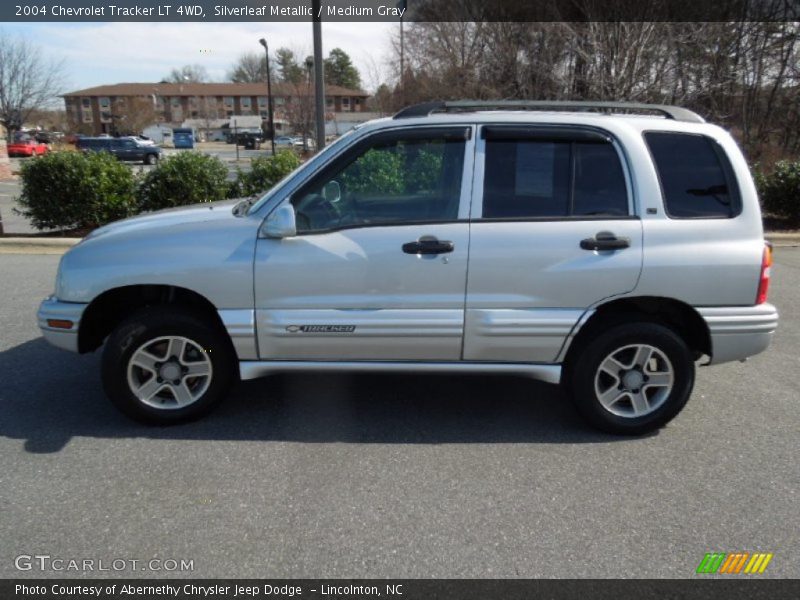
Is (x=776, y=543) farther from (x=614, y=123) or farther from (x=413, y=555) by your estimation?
(x=614, y=123)

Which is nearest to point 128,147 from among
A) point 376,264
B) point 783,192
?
point 783,192

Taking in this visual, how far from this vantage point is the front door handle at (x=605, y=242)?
350 centimetres

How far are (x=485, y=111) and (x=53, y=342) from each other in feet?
10.4

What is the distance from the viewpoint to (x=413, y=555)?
2648mm

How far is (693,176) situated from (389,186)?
1.88m

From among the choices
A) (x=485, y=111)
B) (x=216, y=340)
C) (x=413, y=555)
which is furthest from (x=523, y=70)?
(x=413, y=555)

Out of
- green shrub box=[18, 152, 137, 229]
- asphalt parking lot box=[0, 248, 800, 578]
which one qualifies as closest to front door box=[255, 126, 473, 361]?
asphalt parking lot box=[0, 248, 800, 578]

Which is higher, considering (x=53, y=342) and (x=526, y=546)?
(x=53, y=342)

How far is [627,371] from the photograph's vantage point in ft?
12.2

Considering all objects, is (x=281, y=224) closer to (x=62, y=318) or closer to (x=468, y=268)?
(x=468, y=268)

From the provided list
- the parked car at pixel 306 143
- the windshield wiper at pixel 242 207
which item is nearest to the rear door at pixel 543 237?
the windshield wiper at pixel 242 207

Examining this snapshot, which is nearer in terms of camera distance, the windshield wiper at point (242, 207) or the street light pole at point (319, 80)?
the windshield wiper at point (242, 207)

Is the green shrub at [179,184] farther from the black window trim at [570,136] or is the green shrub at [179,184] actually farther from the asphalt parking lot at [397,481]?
the black window trim at [570,136]

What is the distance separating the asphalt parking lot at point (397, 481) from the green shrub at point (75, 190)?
20.4 feet
